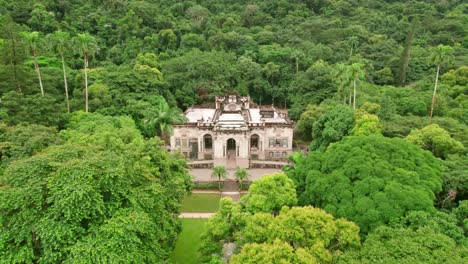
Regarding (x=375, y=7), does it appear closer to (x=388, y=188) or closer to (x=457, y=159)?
(x=457, y=159)

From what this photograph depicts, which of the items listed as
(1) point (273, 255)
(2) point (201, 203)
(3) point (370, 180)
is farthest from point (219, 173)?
(1) point (273, 255)

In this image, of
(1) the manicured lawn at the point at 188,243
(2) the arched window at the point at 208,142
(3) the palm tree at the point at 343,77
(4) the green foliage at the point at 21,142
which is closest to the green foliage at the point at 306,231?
(1) the manicured lawn at the point at 188,243

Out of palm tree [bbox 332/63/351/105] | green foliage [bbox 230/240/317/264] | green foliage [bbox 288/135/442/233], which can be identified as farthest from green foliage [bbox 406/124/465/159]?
green foliage [bbox 230/240/317/264]

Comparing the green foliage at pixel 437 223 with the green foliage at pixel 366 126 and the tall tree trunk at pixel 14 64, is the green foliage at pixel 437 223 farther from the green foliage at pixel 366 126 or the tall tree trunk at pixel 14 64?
the tall tree trunk at pixel 14 64

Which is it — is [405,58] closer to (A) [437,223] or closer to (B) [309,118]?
(B) [309,118]

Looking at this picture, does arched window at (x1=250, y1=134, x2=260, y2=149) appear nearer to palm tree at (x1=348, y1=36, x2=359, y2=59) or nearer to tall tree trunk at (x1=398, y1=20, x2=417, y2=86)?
tall tree trunk at (x1=398, y1=20, x2=417, y2=86)

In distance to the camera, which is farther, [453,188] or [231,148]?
[231,148]

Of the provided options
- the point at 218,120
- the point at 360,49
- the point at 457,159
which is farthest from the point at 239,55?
the point at 457,159
